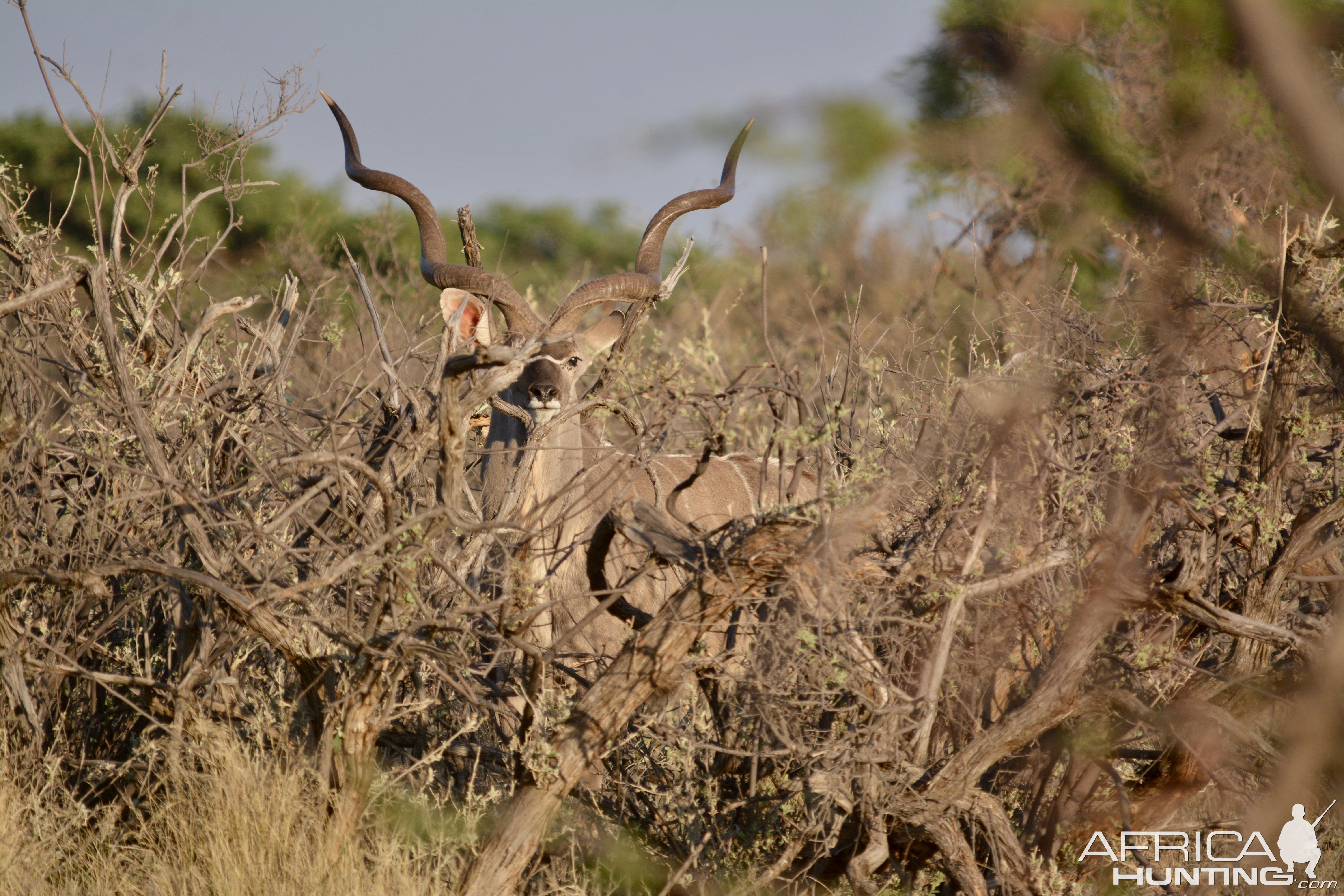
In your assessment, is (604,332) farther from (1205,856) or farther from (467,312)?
(1205,856)

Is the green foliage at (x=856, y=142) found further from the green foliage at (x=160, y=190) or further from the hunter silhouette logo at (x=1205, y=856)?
the green foliage at (x=160, y=190)

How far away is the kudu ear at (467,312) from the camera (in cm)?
353

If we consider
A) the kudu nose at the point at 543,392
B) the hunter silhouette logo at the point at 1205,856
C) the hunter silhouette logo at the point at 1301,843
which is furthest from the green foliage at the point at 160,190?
the hunter silhouette logo at the point at 1301,843

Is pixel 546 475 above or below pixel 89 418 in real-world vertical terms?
above

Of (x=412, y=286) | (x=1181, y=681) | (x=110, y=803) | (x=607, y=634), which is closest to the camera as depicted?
(x=1181, y=681)

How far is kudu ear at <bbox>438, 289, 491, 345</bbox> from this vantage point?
3.53m

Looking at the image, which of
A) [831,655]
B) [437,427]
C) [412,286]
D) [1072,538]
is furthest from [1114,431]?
[412,286]

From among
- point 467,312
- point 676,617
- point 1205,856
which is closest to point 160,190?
point 467,312

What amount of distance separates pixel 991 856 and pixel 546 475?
5.99 feet

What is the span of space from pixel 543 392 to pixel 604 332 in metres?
0.74

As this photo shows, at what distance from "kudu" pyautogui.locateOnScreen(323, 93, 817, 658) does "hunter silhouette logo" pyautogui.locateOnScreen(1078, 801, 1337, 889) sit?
1032mm

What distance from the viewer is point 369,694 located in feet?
7.06

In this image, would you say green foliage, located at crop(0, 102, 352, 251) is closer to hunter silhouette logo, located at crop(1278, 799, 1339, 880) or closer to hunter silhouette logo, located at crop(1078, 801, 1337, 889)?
hunter silhouette logo, located at crop(1078, 801, 1337, 889)

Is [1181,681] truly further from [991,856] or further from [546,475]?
[546,475]
